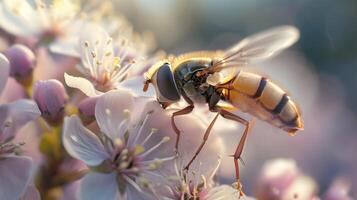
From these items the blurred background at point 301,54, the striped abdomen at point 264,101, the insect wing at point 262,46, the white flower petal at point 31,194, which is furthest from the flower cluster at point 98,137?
the blurred background at point 301,54

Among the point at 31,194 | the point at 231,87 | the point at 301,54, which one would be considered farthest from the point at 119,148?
the point at 301,54

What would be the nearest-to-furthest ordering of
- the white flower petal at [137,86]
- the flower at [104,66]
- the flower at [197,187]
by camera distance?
the flower at [197,187] → the white flower petal at [137,86] → the flower at [104,66]

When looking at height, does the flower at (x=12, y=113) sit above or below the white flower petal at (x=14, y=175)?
above

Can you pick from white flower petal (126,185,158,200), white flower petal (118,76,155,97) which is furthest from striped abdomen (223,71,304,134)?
white flower petal (126,185,158,200)

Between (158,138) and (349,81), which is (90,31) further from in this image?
(349,81)

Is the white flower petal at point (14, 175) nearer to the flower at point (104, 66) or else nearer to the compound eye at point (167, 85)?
the flower at point (104, 66)

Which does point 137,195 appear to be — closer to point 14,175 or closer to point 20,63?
point 14,175
